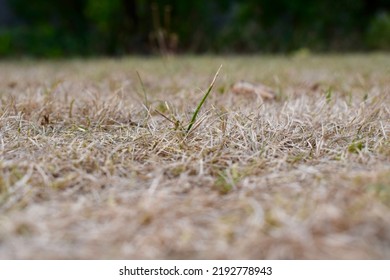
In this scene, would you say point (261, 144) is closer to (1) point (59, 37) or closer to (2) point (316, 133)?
(2) point (316, 133)

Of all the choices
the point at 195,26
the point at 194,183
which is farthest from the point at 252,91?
the point at 195,26

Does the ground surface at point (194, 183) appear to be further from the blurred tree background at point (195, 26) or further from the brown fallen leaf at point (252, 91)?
the blurred tree background at point (195, 26)

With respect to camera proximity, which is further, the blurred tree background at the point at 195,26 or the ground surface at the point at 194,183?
the blurred tree background at the point at 195,26

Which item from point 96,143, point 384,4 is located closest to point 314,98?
point 96,143

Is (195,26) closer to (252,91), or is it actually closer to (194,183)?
(252,91)

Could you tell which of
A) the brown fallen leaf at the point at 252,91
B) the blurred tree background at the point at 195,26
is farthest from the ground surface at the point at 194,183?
the blurred tree background at the point at 195,26

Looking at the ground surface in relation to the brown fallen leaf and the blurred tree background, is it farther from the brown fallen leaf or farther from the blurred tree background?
the blurred tree background
